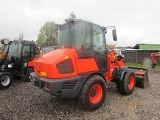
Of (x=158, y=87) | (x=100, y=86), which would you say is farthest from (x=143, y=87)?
(x=100, y=86)

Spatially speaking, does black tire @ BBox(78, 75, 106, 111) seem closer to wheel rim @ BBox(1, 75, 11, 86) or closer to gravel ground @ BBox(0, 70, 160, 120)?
gravel ground @ BBox(0, 70, 160, 120)

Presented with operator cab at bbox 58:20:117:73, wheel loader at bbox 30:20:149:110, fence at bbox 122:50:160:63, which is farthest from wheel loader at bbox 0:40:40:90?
fence at bbox 122:50:160:63

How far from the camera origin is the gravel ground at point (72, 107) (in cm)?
557

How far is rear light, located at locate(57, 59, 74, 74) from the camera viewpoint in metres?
5.45

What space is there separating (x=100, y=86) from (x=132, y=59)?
1578cm

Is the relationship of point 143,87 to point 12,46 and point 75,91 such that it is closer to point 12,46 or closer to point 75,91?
point 75,91

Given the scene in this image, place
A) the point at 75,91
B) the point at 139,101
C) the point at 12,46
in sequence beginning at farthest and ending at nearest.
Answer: the point at 12,46, the point at 139,101, the point at 75,91

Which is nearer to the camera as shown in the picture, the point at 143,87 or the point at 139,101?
the point at 139,101

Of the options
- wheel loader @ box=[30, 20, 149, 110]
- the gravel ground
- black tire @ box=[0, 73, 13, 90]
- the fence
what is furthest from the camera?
the fence

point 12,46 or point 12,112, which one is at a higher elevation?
point 12,46

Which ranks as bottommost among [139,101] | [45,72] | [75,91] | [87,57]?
[139,101]

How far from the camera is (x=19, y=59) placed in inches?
394

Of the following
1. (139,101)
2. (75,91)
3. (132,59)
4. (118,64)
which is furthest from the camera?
(132,59)

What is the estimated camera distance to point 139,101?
6.90 metres
